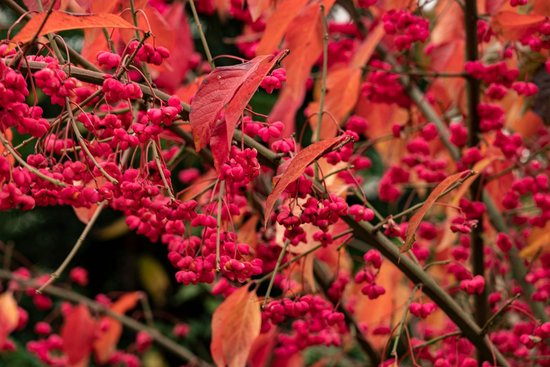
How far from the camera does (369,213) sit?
126 cm

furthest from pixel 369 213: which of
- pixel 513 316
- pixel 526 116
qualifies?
pixel 513 316

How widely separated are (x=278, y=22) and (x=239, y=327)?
1.76 feet

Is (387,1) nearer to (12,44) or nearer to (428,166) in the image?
(428,166)

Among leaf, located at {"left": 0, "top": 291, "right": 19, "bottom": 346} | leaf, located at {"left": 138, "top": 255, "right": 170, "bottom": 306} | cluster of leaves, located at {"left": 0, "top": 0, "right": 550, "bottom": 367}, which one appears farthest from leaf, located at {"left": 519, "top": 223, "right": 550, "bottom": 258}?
leaf, located at {"left": 138, "top": 255, "right": 170, "bottom": 306}

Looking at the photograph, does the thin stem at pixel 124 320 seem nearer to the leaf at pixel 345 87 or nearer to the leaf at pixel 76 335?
the leaf at pixel 76 335

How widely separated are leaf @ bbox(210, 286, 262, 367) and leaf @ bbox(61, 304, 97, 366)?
1.02 m

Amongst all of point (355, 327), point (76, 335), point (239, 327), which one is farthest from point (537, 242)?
point (76, 335)

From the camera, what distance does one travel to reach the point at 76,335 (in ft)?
7.65

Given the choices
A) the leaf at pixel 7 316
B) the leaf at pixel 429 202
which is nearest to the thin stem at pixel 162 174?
the leaf at pixel 429 202

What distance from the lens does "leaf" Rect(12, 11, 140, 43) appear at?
92 centimetres

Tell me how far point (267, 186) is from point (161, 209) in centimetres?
69

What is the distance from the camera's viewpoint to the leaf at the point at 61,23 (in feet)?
3.03

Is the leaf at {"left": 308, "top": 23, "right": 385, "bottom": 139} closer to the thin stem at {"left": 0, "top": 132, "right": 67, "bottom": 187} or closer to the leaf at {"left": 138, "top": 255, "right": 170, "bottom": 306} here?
the thin stem at {"left": 0, "top": 132, "right": 67, "bottom": 187}

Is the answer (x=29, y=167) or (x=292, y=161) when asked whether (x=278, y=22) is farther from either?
(x=29, y=167)
